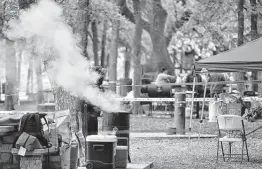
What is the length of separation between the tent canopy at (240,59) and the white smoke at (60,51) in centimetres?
229

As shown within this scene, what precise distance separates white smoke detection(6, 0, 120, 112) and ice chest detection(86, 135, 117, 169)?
1568 millimetres

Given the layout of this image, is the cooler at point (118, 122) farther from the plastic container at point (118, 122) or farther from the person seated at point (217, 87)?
the person seated at point (217, 87)

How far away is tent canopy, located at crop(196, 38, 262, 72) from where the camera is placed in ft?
41.9

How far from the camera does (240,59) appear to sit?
12883 mm

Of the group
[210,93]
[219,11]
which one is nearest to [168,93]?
[210,93]

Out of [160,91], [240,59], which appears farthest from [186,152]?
[160,91]

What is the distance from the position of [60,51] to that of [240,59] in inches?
136

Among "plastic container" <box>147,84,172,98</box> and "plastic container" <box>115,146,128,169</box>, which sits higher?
"plastic container" <box>147,84,172,98</box>

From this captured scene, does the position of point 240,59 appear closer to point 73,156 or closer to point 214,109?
point 73,156

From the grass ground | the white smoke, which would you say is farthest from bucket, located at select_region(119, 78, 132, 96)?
the white smoke

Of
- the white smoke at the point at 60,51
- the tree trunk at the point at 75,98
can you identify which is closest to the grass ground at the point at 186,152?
the tree trunk at the point at 75,98

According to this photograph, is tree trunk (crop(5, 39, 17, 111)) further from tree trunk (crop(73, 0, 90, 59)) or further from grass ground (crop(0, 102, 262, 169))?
tree trunk (crop(73, 0, 90, 59))

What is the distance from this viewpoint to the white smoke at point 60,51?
39.2 ft

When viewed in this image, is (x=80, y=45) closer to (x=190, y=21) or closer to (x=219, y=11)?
(x=219, y=11)
